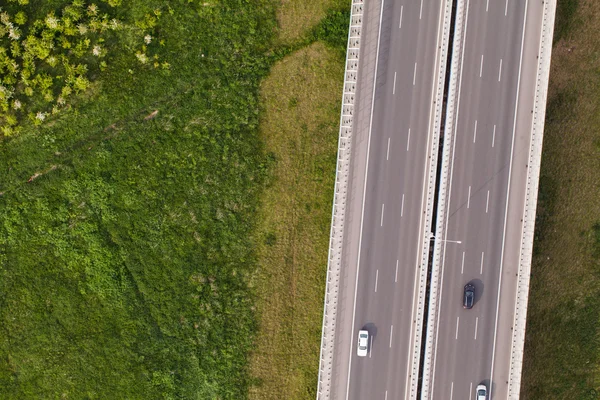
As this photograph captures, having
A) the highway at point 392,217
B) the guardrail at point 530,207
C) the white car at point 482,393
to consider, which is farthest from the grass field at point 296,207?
the guardrail at point 530,207

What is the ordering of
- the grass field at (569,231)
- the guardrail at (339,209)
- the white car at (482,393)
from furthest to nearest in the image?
the grass field at (569,231) → the guardrail at (339,209) → the white car at (482,393)

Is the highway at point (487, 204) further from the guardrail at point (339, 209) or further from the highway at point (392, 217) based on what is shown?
the guardrail at point (339, 209)

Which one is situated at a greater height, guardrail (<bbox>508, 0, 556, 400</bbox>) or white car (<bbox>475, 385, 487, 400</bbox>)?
guardrail (<bbox>508, 0, 556, 400</bbox>)

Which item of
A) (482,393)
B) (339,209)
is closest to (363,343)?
(482,393)

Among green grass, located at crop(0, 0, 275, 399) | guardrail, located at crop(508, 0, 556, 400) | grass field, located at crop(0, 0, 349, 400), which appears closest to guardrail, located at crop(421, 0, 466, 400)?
guardrail, located at crop(508, 0, 556, 400)

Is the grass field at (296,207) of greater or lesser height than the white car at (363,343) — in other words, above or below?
above

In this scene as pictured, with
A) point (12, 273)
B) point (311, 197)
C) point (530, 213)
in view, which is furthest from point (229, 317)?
point (530, 213)

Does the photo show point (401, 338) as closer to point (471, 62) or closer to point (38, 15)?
point (471, 62)

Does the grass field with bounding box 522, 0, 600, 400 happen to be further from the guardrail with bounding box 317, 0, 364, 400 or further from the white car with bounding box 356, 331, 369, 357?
the guardrail with bounding box 317, 0, 364, 400
